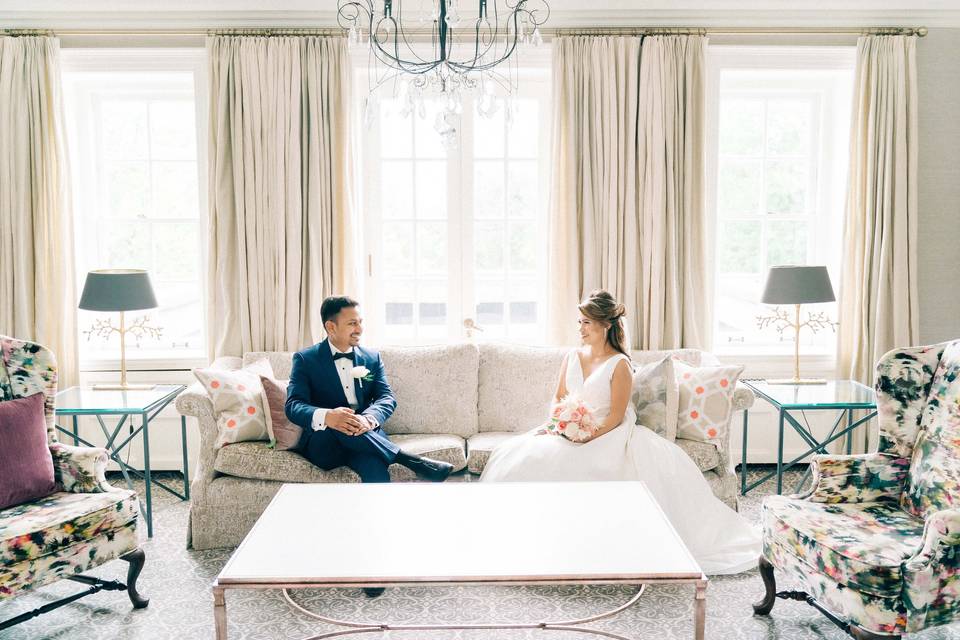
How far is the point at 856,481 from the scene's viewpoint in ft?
9.98

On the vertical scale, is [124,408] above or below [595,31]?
below

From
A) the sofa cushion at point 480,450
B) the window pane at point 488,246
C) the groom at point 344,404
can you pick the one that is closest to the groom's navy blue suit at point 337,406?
the groom at point 344,404

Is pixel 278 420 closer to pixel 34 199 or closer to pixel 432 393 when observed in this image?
pixel 432 393

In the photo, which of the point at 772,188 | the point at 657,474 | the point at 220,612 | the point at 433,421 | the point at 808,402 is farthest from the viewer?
the point at 772,188

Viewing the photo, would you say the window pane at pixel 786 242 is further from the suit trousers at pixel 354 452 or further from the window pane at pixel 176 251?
the window pane at pixel 176 251

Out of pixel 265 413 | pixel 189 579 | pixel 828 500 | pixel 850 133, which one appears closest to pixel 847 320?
pixel 850 133

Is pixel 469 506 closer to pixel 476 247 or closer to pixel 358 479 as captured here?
pixel 358 479

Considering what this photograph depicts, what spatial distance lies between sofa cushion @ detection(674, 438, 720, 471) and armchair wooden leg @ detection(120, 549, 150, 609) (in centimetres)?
251

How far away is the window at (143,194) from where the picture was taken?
4.87 meters

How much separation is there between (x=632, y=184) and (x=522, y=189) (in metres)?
0.73

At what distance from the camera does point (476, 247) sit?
4.96 m

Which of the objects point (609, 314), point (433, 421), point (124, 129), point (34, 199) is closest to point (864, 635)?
point (609, 314)

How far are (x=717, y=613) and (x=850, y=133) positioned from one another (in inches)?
122

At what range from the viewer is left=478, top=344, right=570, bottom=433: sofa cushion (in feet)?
14.1
